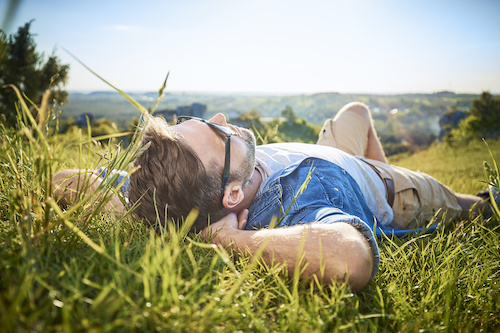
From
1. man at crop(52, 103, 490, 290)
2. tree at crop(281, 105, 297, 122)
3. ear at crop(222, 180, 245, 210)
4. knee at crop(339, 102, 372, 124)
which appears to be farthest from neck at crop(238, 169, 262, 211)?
tree at crop(281, 105, 297, 122)

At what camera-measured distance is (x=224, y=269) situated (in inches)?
57.2

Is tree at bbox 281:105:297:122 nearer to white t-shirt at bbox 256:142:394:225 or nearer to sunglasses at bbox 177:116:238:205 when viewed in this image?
white t-shirt at bbox 256:142:394:225

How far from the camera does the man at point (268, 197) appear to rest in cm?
152

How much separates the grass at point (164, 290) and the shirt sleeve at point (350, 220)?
16 centimetres

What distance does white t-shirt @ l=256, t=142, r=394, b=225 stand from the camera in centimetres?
275

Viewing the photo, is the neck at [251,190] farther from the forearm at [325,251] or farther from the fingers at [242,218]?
the forearm at [325,251]

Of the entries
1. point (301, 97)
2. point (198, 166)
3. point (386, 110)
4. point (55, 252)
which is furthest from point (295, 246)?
point (386, 110)

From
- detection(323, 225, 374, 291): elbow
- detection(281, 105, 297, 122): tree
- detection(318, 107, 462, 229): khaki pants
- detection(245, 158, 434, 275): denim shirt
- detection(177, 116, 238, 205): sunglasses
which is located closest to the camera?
detection(323, 225, 374, 291): elbow

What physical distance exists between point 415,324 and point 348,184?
48.0 inches

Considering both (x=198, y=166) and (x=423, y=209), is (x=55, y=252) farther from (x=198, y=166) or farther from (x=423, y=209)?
(x=423, y=209)

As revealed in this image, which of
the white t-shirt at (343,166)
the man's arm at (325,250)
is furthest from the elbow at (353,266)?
the white t-shirt at (343,166)

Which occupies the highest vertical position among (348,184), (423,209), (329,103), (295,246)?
(329,103)

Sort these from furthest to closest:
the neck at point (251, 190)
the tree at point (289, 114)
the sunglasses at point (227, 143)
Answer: the tree at point (289, 114) → the neck at point (251, 190) → the sunglasses at point (227, 143)

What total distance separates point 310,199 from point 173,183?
966 mm
